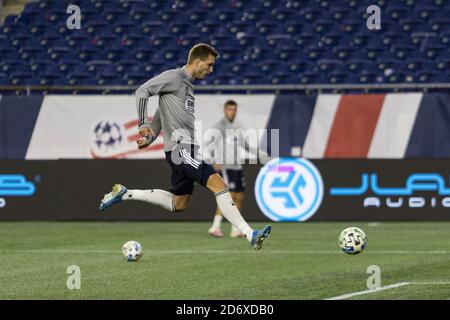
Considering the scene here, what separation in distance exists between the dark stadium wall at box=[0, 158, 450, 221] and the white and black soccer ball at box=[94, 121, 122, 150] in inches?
19.9

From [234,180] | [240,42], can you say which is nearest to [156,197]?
[234,180]

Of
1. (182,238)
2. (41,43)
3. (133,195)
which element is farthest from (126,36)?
(133,195)

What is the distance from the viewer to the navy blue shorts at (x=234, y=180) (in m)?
18.5

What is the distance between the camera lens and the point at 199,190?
21.4 m

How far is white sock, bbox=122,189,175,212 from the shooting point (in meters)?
12.6

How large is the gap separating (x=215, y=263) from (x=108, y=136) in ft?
30.4

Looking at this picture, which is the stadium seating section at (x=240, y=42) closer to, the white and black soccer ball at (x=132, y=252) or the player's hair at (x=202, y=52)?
the white and black soccer ball at (x=132, y=252)

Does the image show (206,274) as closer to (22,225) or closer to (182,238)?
(182,238)

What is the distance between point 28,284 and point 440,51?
14.6 meters

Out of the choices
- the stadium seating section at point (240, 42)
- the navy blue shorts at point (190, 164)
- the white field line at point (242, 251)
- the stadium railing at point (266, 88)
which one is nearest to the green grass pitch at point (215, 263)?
the white field line at point (242, 251)

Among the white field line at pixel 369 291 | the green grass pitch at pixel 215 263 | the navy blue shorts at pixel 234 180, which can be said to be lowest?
the white field line at pixel 369 291

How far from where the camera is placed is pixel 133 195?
12.7 meters

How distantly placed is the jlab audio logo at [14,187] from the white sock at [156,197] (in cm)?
924
